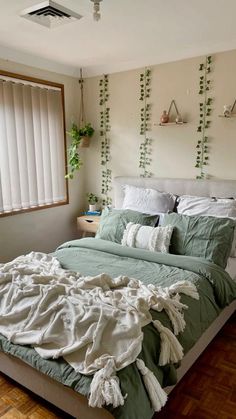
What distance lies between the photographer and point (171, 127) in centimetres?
323

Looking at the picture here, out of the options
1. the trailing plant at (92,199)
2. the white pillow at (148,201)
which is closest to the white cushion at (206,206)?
the white pillow at (148,201)

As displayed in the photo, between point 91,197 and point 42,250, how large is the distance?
894mm

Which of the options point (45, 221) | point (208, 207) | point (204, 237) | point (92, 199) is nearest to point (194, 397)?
point (204, 237)

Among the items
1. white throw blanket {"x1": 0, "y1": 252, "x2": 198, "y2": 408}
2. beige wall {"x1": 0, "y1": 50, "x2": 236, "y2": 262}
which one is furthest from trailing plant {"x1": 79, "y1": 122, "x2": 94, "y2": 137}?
white throw blanket {"x1": 0, "y1": 252, "x2": 198, "y2": 408}

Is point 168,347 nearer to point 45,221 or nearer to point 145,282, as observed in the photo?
point 145,282

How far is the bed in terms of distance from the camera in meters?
1.38

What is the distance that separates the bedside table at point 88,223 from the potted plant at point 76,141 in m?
0.52

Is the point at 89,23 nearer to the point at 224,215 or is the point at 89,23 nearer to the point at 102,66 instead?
the point at 102,66

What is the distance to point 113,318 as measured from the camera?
61.2 inches

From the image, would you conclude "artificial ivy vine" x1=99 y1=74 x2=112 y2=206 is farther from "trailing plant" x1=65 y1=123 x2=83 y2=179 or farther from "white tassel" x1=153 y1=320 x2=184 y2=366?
"white tassel" x1=153 y1=320 x2=184 y2=366

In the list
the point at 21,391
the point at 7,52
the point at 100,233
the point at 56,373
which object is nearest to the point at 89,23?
the point at 7,52

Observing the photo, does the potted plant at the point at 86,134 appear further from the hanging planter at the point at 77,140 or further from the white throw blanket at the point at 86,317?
the white throw blanket at the point at 86,317

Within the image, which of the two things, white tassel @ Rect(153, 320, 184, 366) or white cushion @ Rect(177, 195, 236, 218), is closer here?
white tassel @ Rect(153, 320, 184, 366)

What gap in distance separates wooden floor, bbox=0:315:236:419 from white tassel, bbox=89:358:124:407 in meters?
0.56
